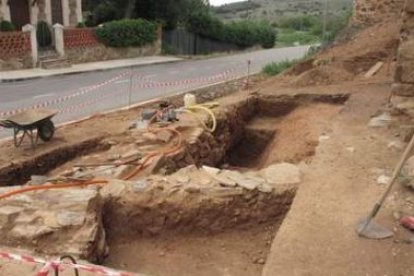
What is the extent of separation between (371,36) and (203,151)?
29.9 ft

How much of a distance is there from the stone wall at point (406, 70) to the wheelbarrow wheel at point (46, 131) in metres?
6.34

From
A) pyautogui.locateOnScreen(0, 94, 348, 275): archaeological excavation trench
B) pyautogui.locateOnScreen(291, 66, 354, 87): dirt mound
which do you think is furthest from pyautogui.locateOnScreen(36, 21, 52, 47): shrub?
pyautogui.locateOnScreen(0, 94, 348, 275): archaeological excavation trench

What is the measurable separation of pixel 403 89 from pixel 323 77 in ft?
20.5

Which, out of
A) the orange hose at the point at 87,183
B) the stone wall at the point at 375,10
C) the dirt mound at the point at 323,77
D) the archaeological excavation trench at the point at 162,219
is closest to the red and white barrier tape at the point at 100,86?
the orange hose at the point at 87,183

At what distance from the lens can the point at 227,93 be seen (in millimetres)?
16469

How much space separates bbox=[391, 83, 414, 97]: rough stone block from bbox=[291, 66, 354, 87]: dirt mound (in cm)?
589

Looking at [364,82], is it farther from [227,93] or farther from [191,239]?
[191,239]

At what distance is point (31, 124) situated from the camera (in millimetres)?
9812

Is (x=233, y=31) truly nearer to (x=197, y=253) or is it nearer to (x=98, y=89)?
(x=98, y=89)

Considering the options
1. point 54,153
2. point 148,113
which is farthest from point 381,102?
point 54,153

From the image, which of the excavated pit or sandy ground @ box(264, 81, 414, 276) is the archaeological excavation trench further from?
sandy ground @ box(264, 81, 414, 276)

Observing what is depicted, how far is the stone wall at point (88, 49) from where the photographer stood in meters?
27.7

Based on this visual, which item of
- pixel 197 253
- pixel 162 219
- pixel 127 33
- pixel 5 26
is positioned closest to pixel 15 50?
pixel 5 26

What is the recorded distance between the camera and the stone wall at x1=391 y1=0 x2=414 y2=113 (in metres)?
8.44
